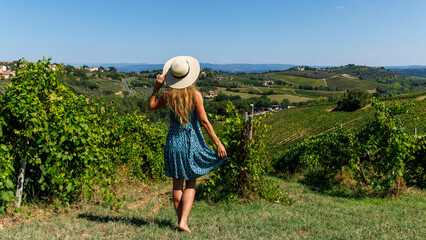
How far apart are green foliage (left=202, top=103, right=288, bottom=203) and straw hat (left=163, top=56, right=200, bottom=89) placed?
1688 millimetres

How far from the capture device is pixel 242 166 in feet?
14.2

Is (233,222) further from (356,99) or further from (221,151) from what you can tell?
(356,99)

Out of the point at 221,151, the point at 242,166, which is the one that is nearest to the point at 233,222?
the point at 221,151

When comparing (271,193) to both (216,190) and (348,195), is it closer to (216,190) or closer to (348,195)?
(216,190)

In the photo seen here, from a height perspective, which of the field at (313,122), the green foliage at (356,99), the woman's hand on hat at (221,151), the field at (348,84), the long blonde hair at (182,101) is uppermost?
the field at (348,84)

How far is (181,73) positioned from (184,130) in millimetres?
565

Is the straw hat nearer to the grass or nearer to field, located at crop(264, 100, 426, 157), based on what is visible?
the grass

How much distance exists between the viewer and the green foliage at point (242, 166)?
14.0 ft

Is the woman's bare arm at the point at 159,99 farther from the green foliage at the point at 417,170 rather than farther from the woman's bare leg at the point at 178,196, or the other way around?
the green foliage at the point at 417,170

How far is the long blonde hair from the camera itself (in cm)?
268

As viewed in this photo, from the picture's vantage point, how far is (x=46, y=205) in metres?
3.46

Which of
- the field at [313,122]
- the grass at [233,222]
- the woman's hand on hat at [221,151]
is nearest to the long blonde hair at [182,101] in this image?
the woman's hand on hat at [221,151]

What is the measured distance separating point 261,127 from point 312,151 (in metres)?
3.99

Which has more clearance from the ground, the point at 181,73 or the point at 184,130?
the point at 181,73
